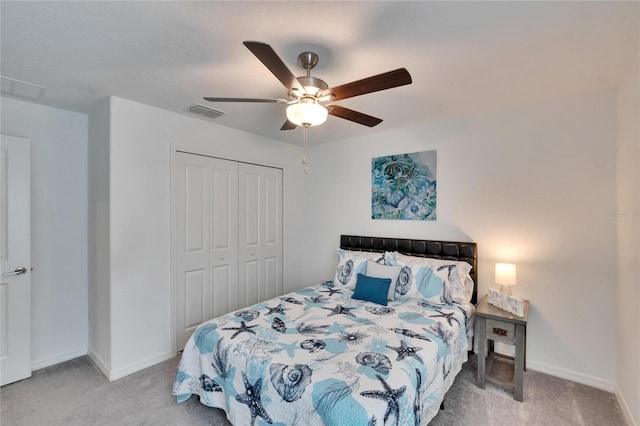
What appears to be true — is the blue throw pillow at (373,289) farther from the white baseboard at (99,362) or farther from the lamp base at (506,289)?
the white baseboard at (99,362)

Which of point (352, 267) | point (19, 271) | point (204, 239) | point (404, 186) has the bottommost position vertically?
point (352, 267)

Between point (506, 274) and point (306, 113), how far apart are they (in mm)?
2264

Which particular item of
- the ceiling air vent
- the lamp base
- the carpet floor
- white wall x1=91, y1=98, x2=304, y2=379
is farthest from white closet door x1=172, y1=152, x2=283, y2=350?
the lamp base

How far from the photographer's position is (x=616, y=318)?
2.37 metres

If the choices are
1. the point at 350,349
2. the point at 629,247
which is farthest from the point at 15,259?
the point at 629,247

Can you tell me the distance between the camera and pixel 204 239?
10.7 feet

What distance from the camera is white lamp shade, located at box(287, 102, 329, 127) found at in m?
1.77

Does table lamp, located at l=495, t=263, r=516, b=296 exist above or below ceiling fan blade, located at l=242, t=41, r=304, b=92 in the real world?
below

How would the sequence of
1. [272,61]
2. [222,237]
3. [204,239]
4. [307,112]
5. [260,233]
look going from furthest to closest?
[260,233] → [222,237] → [204,239] → [307,112] → [272,61]

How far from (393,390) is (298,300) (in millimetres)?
1422

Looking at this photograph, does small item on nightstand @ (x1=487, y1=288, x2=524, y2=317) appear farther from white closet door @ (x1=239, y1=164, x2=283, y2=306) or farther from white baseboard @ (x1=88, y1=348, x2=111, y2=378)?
white baseboard @ (x1=88, y1=348, x2=111, y2=378)

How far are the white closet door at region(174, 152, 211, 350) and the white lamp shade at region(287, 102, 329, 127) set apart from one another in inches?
71.1

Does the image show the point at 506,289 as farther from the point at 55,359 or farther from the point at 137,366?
the point at 55,359

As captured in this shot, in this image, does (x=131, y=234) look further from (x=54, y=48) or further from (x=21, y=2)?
(x=21, y=2)
